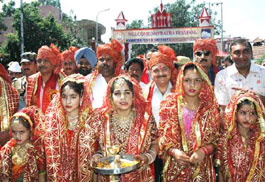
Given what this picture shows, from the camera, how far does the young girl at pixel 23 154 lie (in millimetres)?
2932

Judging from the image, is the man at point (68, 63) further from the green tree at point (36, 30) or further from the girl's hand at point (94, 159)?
the green tree at point (36, 30)

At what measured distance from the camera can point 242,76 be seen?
3535 mm

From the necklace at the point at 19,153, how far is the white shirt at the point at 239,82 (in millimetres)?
2376

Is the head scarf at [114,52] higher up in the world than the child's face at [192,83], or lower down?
higher up

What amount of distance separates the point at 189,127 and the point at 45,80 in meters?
2.52

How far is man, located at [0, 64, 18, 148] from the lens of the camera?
3.29m

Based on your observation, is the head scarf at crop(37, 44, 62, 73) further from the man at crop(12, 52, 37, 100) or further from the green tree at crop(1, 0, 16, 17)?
the green tree at crop(1, 0, 16, 17)

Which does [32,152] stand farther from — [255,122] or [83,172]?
[255,122]

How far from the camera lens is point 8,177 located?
295 cm

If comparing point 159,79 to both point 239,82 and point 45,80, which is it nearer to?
point 239,82

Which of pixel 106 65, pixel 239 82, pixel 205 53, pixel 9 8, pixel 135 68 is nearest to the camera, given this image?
pixel 239 82

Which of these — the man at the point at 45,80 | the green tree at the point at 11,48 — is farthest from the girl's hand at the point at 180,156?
the green tree at the point at 11,48

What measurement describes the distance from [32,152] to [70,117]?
54 centimetres

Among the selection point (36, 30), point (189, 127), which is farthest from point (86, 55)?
point (36, 30)
